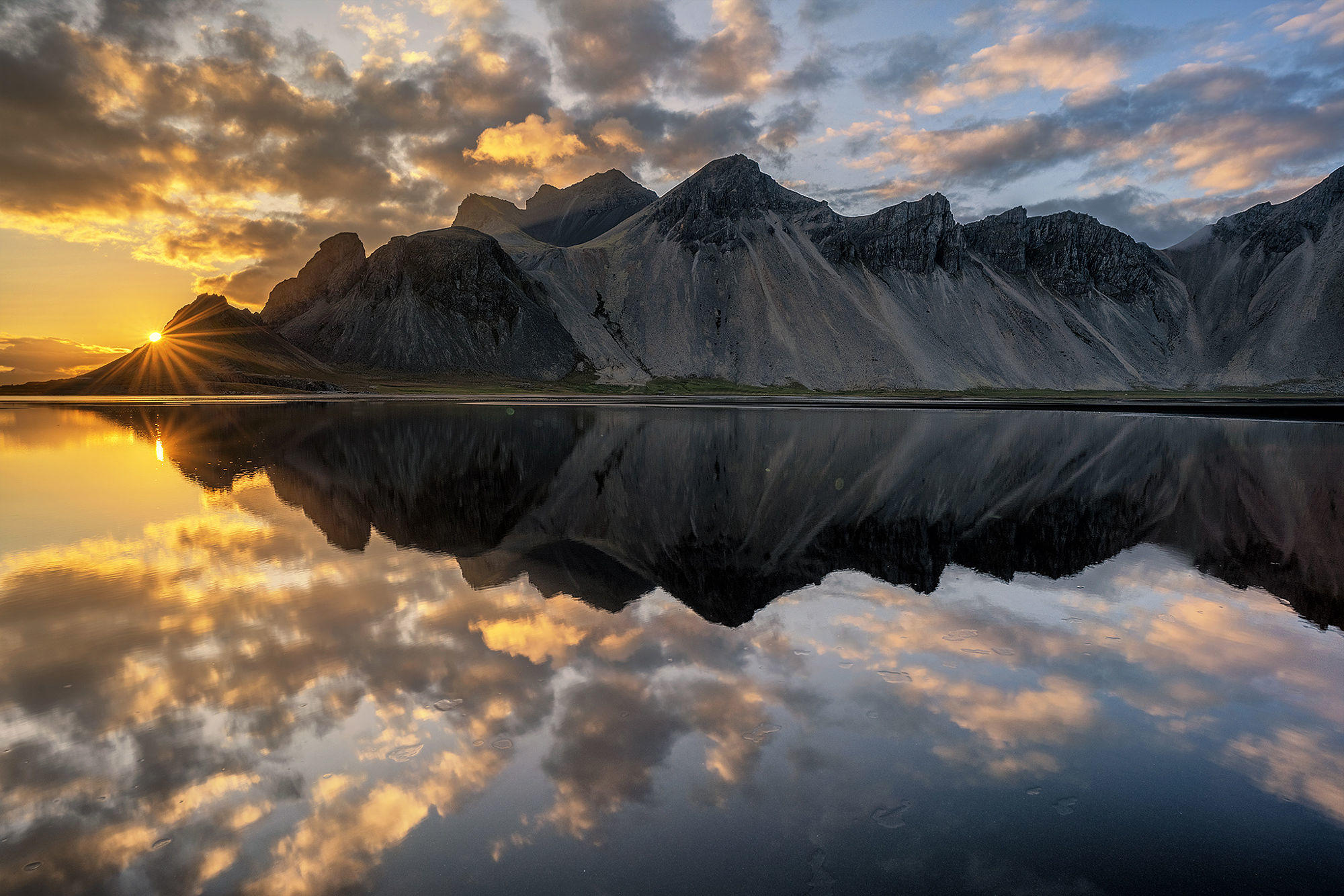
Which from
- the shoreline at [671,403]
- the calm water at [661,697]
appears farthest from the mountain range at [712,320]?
the calm water at [661,697]

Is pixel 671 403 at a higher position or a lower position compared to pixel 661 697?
lower

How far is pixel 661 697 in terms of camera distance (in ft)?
31.9

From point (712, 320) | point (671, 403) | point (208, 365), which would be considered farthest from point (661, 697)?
point (712, 320)

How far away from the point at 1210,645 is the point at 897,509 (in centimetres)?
1196

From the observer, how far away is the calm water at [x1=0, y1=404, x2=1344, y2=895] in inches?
253

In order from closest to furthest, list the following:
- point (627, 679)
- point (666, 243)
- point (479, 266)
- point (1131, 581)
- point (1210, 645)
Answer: point (627, 679), point (1210, 645), point (1131, 581), point (479, 266), point (666, 243)

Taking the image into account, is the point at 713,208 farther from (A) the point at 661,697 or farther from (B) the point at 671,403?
(A) the point at 661,697

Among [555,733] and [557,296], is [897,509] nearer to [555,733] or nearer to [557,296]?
[555,733]

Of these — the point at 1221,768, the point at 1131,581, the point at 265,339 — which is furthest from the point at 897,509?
the point at 265,339

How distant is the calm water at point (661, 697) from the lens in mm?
6434

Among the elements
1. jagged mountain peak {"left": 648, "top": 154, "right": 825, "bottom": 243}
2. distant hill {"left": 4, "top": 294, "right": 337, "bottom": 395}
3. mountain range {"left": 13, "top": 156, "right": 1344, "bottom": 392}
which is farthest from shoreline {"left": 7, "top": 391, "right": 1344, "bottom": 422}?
jagged mountain peak {"left": 648, "top": 154, "right": 825, "bottom": 243}

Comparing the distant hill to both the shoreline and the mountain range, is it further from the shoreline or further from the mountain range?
the shoreline

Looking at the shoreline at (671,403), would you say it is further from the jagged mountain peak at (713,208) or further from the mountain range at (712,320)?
the jagged mountain peak at (713,208)

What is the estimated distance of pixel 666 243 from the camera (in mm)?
191500
